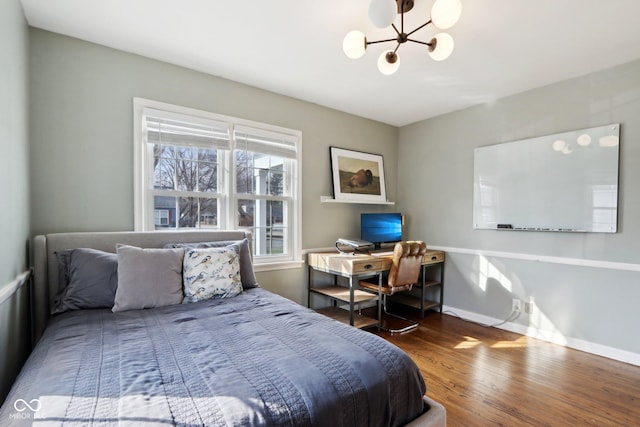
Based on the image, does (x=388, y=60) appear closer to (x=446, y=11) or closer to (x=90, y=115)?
(x=446, y=11)

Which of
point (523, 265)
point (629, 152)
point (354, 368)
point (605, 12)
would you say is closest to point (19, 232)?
point (354, 368)

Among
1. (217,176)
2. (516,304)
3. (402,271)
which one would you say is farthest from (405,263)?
(217,176)

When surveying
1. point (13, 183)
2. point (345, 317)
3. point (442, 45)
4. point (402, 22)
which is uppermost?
point (402, 22)

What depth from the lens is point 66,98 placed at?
2217 millimetres

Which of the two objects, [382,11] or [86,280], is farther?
[86,280]

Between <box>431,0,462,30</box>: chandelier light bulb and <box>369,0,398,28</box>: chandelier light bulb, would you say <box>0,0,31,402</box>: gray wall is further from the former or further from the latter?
<box>431,0,462,30</box>: chandelier light bulb

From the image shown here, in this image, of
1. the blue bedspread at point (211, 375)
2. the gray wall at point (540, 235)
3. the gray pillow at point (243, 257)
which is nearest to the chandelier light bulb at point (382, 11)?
the blue bedspread at point (211, 375)

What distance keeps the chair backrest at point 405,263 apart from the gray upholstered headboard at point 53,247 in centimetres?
211

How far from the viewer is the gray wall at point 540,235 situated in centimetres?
257

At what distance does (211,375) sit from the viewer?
3.52 ft

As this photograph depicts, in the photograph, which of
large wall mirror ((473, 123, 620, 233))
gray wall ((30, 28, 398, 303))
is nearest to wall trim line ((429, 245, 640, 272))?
large wall mirror ((473, 123, 620, 233))

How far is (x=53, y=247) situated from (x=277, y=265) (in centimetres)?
180

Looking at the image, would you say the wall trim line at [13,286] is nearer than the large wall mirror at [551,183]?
Yes

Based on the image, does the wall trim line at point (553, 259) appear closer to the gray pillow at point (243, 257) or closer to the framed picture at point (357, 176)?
the framed picture at point (357, 176)
